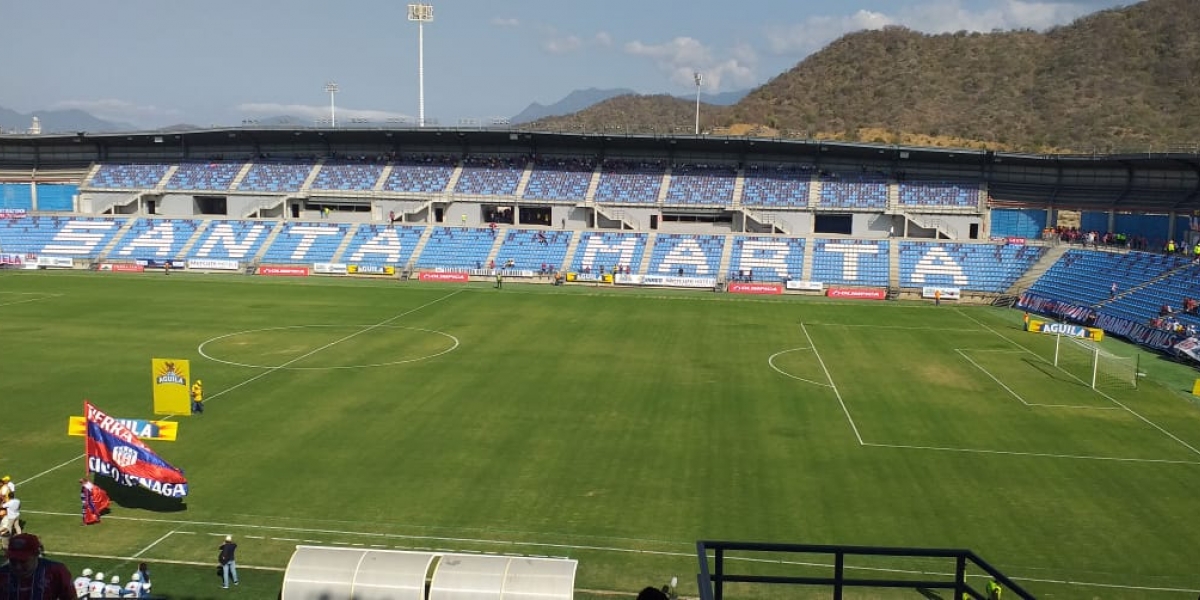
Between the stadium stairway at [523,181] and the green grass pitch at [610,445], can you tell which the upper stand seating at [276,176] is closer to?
the stadium stairway at [523,181]

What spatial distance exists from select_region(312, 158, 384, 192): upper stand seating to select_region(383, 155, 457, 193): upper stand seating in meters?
1.71

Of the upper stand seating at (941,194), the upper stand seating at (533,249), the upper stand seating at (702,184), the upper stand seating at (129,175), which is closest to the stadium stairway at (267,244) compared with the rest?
the upper stand seating at (129,175)

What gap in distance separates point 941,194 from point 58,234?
78.8m

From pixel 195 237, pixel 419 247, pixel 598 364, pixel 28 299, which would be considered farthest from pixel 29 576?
pixel 195 237

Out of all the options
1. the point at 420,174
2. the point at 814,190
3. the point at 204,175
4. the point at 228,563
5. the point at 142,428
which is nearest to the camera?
the point at 228,563

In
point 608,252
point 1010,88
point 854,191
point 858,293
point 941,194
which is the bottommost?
point 858,293

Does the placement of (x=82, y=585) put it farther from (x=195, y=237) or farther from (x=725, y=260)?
(x=195, y=237)

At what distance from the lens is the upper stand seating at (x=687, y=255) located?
6888cm

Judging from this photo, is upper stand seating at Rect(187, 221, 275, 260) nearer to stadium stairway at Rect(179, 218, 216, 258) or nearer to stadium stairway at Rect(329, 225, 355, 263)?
stadium stairway at Rect(179, 218, 216, 258)

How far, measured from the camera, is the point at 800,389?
114ft

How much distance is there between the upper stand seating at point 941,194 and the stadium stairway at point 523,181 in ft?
112

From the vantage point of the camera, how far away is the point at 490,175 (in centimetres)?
8394

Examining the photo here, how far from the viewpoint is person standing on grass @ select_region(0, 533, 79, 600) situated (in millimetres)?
6655

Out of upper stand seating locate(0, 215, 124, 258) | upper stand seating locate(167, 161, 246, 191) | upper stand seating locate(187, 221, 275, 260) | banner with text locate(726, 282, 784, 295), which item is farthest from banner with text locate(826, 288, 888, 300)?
upper stand seating locate(0, 215, 124, 258)
